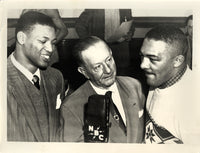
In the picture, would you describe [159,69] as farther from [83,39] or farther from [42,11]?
[42,11]

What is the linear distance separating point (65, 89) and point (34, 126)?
11 cm

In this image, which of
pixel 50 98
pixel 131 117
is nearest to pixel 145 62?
pixel 131 117

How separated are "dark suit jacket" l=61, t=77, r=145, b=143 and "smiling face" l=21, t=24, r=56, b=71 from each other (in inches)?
4.3

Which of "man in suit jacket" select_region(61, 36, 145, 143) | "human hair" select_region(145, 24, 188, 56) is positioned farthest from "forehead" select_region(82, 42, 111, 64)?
"human hair" select_region(145, 24, 188, 56)

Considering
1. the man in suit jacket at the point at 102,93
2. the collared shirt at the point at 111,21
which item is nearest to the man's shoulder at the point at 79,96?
the man in suit jacket at the point at 102,93

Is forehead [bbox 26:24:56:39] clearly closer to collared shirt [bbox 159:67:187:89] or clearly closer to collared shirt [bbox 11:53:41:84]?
A: collared shirt [bbox 11:53:41:84]

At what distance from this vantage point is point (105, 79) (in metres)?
0.72

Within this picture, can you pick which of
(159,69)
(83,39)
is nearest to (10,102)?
(83,39)

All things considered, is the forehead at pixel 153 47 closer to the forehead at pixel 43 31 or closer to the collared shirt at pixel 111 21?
the collared shirt at pixel 111 21

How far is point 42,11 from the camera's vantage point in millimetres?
733

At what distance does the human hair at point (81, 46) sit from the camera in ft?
2.35

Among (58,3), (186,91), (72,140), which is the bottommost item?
(72,140)

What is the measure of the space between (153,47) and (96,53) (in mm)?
132

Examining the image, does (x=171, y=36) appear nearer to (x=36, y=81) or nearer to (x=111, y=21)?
(x=111, y=21)
